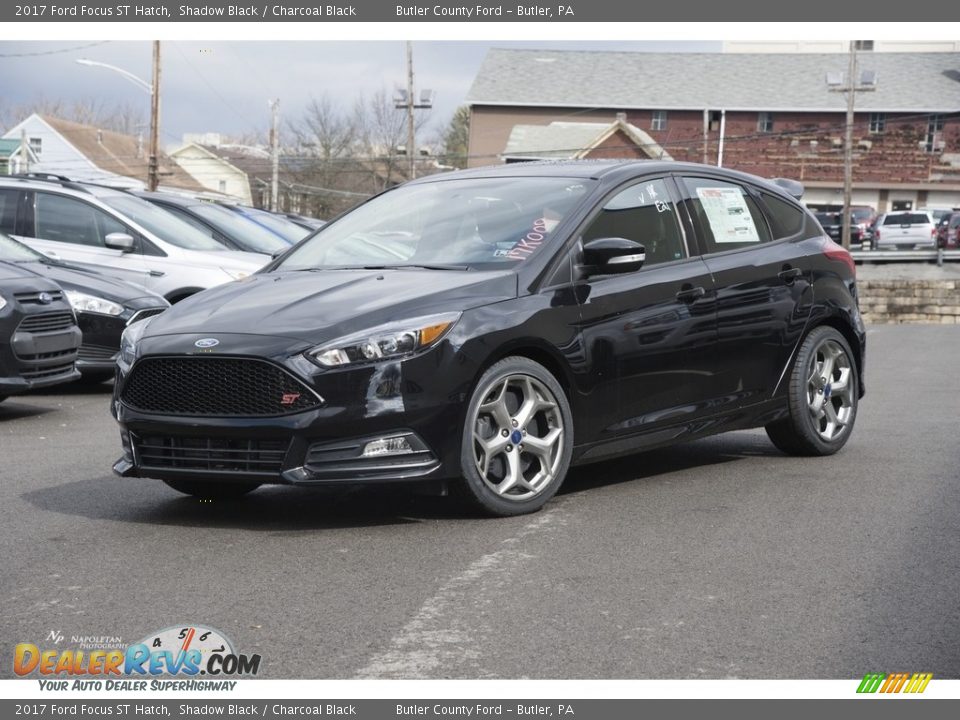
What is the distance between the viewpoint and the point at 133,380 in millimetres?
6242

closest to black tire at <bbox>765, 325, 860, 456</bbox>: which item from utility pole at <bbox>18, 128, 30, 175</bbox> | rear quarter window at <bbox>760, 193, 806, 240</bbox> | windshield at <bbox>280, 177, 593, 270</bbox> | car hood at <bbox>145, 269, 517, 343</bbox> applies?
rear quarter window at <bbox>760, 193, 806, 240</bbox>

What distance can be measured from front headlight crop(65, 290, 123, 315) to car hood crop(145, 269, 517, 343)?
17.5ft

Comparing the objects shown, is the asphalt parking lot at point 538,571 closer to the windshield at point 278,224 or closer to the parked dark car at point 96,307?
the parked dark car at point 96,307

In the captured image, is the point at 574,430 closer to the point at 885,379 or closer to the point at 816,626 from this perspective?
the point at 816,626

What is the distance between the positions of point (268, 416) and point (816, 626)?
246cm

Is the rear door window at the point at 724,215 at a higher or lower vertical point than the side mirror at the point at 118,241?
higher

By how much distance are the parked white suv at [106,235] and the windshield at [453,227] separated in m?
6.27

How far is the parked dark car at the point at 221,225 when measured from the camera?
1516 cm

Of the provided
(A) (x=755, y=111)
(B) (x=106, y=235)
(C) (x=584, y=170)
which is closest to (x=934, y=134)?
(A) (x=755, y=111)

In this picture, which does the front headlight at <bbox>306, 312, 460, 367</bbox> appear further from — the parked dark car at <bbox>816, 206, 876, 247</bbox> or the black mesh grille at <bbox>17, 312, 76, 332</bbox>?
the parked dark car at <bbox>816, 206, 876, 247</bbox>

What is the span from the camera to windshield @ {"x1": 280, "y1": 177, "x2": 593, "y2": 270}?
6809mm

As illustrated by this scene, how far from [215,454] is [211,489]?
93cm

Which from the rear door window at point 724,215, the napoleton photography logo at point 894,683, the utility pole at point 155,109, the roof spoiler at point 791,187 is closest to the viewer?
the napoleton photography logo at point 894,683

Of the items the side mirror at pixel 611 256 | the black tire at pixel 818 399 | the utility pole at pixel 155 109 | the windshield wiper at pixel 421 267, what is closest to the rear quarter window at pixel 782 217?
the black tire at pixel 818 399
